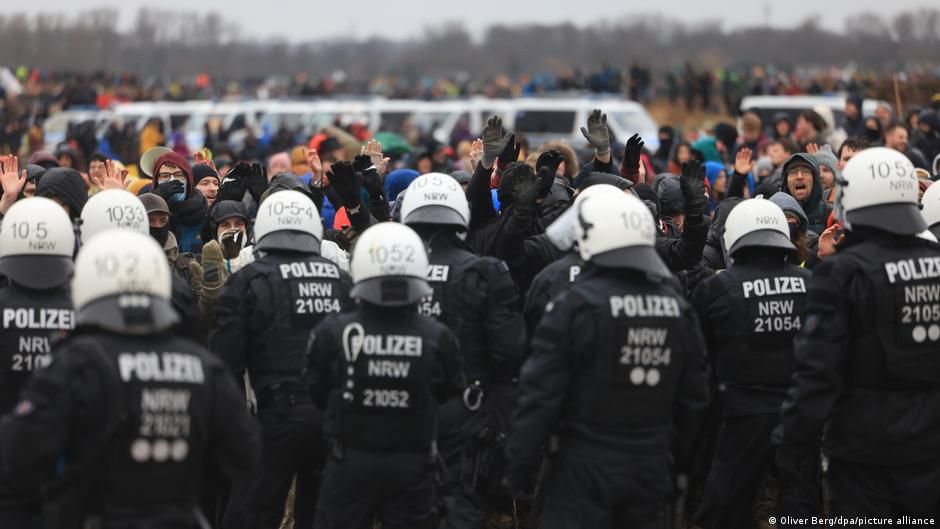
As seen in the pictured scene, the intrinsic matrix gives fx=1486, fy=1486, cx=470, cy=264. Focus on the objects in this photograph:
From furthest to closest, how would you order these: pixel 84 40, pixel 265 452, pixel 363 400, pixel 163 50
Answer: pixel 163 50 < pixel 84 40 < pixel 265 452 < pixel 363 400

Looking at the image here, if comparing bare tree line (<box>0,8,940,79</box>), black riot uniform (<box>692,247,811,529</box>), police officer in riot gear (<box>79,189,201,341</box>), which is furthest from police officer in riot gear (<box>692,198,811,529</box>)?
bare tree line (<box>0,8,940,79</box>)

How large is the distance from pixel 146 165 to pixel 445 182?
17.3 feet

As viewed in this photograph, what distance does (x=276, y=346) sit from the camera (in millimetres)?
7352

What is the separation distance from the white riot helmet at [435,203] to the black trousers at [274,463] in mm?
1141

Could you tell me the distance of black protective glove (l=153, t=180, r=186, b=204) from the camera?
31.7 feet

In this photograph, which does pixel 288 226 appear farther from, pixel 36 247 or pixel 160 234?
pixel 160 234

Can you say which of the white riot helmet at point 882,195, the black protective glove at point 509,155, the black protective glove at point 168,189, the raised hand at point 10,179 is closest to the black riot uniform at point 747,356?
the white riot helmet at point 882,195

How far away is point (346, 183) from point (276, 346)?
149 cm

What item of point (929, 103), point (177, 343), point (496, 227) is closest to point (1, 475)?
point (177, 343)

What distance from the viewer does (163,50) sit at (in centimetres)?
11081

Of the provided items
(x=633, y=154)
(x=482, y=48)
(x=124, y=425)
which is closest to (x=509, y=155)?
(x=633, y=154)

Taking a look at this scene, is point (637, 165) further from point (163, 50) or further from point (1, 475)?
point (163, 50)

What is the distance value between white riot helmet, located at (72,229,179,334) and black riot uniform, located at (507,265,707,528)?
1.63 metres

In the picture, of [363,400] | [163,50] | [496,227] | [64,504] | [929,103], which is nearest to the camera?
[64,504]
